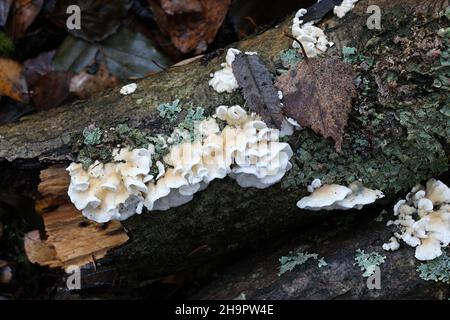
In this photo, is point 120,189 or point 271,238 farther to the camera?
point 271,238

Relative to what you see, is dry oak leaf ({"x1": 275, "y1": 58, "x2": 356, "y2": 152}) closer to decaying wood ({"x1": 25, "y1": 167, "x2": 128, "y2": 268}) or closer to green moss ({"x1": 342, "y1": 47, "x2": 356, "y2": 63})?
green moss ({"x1": 342, "y1": 47, "x2": 356, "y2": 63})

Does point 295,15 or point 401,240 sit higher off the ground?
point 295,15

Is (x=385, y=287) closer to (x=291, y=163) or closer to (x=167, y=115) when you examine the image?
(x=291, y=163)

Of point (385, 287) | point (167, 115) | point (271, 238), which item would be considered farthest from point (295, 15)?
point (385, 287)

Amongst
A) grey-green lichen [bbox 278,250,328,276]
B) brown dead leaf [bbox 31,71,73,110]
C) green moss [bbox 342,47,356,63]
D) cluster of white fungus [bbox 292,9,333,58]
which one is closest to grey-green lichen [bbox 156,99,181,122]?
cluster of white fungus [bbox 292,9,333,58]

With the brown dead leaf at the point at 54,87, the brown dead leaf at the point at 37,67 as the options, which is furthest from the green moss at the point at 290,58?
the brown dead leaf at the point at 37,67

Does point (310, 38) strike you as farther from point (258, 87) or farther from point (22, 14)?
point (22, 14)

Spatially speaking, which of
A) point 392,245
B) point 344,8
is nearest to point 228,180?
point 392,245
